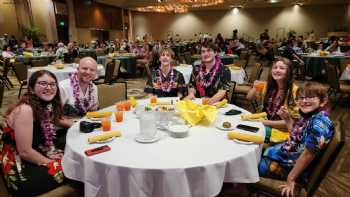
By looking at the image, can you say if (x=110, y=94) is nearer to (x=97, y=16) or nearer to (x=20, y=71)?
(x=20, y=71)

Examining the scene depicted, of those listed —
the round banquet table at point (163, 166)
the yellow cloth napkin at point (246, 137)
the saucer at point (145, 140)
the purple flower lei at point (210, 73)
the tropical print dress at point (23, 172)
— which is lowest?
the tropical print dress at point (23, 172)

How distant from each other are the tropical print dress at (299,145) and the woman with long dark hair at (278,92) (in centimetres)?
36

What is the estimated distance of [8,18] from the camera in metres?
11.0

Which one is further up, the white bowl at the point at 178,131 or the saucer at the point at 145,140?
the white bowl at the point at 178,131

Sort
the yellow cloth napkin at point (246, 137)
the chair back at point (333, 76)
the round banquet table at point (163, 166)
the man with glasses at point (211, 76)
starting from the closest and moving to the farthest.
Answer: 1. the round banquet table at point (163, 166)
2. the yellow cloth napkin at point (246, 137)
3. the man with glasses at point (211, 76)
4. the chair back at point (333, 76)

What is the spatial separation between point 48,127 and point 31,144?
24cm

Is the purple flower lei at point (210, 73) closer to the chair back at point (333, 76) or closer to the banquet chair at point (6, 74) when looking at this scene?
the chair back at point (333, 76)

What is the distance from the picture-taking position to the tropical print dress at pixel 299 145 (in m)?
1.39

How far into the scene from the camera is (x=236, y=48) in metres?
11.9

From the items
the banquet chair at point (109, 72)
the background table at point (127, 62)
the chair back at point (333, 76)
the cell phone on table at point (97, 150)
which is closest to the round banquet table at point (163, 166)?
the cell phone on table at point (97, 150)

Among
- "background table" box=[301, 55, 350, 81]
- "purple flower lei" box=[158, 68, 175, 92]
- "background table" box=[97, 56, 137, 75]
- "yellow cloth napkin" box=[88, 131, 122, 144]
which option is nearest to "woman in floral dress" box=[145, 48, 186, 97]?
"purple flower lei" box=[158, 68, 175, 92]

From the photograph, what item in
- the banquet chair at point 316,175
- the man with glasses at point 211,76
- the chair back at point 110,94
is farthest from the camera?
the man with glasses at point 211,76

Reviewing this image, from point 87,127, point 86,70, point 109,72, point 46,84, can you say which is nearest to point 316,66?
point 109,72

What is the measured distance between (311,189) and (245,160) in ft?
1.39
